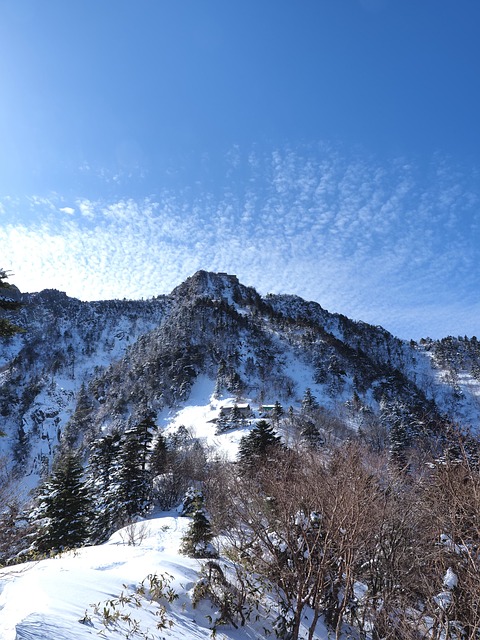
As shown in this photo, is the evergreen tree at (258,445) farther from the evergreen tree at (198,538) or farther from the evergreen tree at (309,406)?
the evergreen tree at (309,406)

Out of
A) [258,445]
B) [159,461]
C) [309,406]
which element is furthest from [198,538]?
[309,406]

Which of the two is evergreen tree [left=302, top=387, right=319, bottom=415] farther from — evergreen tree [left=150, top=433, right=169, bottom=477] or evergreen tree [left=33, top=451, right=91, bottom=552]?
evergreen tree [left=33, top=451, right=91, bottom=552]

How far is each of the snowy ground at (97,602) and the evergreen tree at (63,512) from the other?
13485 millimetres

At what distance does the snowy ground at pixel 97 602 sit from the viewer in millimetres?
5793

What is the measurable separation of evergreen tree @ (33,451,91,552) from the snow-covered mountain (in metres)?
48.5

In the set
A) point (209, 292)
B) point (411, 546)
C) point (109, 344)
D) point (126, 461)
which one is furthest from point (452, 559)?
point (109, 344)

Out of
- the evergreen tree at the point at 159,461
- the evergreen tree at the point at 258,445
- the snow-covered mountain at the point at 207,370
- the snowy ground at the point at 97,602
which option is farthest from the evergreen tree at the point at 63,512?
the snow-covered mountain at the point at 207,370

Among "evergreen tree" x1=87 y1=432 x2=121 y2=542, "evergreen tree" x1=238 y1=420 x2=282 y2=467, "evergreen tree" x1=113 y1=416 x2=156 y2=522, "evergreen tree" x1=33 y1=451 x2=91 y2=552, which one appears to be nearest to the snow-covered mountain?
→ "evergreen tree" x1=87 y1=432 x2=121 y2=542

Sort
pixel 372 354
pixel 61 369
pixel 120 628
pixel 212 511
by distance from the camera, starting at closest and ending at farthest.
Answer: pixel 120 628 → pixel 212 511 → pixel 61 369 → pixel 372 354

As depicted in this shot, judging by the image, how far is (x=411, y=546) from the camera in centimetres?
1230

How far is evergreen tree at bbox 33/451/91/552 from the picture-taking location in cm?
2230

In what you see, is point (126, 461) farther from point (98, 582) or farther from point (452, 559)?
point (452, 559)

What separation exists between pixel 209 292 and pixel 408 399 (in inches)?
3532

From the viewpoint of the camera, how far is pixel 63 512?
23047mm
